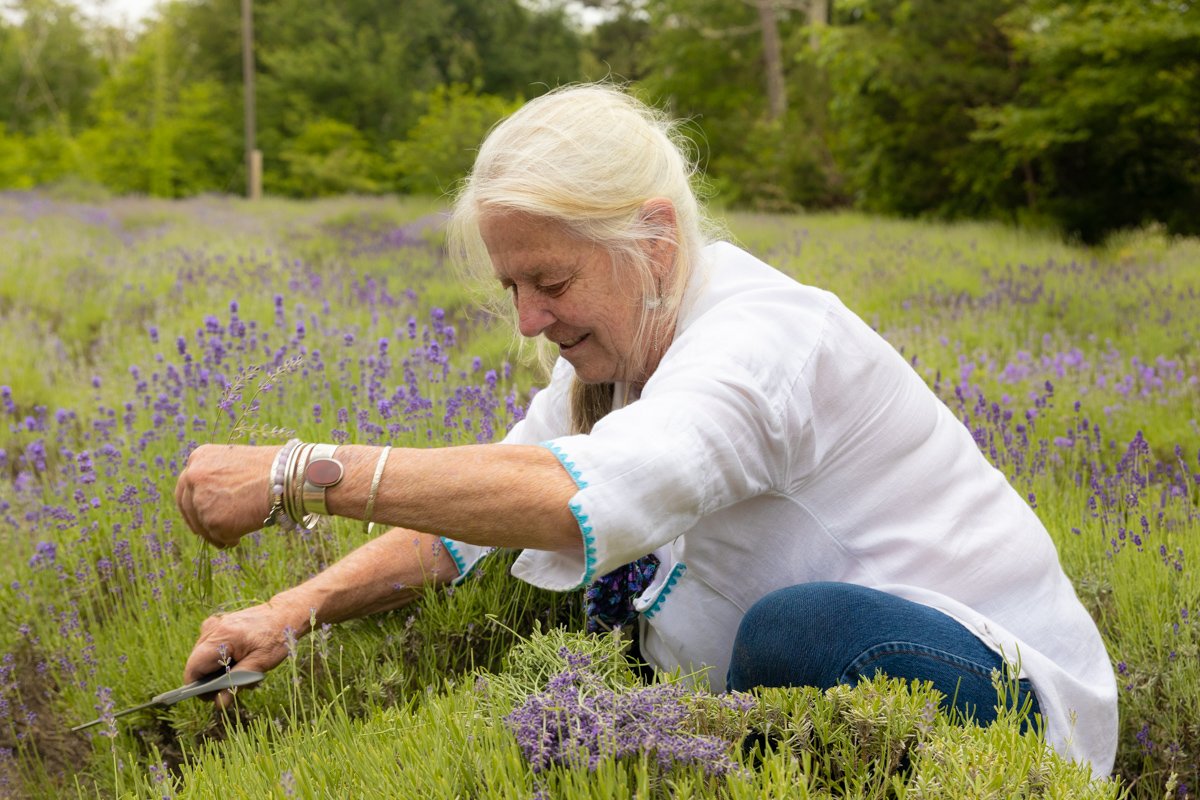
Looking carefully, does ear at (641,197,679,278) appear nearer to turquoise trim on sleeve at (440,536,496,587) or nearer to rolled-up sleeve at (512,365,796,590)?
rolled-up sleeve at (512,365,796,590)

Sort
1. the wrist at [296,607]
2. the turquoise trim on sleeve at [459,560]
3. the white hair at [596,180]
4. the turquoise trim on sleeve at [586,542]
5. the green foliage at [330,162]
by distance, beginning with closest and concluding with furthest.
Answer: the turquoise trim on sleeve at [586,542], the white hair at [596,180], the wrist at [296,607], the turquoise trim on sleeve at [459,560], the green foliage at [330,162]

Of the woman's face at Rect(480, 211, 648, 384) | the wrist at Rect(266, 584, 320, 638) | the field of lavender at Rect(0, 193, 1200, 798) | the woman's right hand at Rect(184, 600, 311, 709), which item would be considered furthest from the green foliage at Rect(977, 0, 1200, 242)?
the woman's right hand at Rect(184, 600, 311, 709)

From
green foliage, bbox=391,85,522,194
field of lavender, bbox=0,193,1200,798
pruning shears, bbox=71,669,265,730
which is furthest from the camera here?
green foliage, bbox=391,85,522,194

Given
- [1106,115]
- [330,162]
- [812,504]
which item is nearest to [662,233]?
[812,504]

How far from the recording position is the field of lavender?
145 cm

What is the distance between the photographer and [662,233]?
6.74ft

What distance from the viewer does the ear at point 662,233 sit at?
203 cm

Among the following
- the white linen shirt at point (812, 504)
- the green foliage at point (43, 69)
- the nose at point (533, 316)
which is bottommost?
the white linen shirt at point (812, 504)

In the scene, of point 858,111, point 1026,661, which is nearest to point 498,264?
point 1026,661

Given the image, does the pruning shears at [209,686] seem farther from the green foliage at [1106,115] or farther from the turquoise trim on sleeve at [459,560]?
the green foliage at [1106,115]

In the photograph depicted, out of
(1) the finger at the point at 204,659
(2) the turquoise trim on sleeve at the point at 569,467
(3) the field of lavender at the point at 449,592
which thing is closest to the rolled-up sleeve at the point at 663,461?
(2) the turquoise trim on sleeve at the point at 569,467

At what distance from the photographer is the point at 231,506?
1.64m

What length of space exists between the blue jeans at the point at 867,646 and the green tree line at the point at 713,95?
131cm

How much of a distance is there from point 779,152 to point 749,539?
18.7 m
